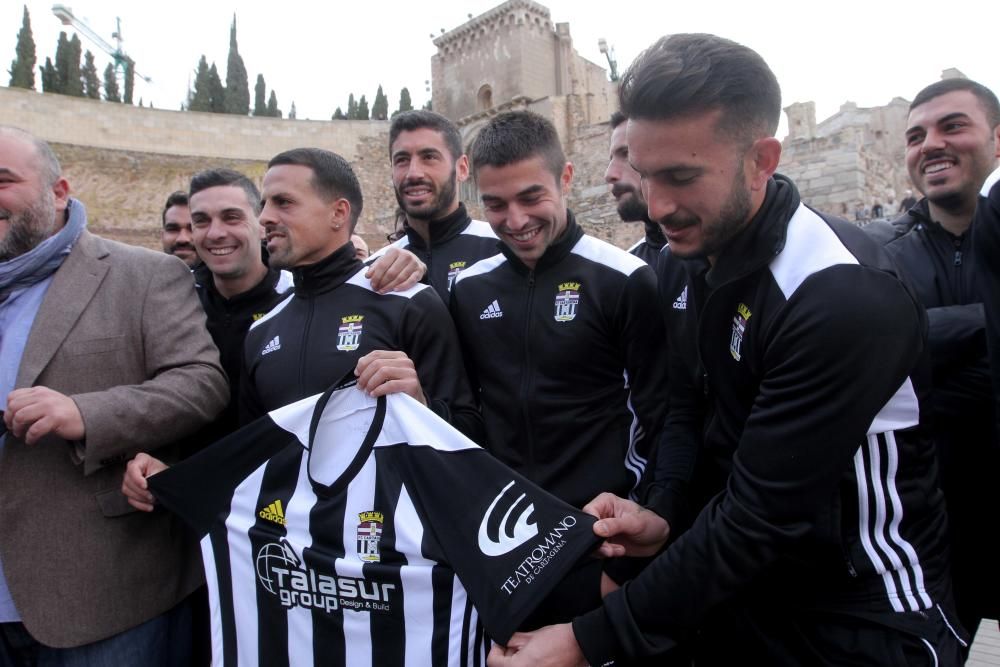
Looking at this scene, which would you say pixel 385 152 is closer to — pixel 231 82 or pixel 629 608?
pixel 231 82

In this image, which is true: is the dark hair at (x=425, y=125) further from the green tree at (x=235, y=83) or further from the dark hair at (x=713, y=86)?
the green tree at (x=235, y=83)

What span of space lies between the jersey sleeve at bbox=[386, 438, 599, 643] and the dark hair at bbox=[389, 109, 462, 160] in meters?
2.77

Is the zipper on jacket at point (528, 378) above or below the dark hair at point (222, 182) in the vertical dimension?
below

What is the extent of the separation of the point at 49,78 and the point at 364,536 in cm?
4346

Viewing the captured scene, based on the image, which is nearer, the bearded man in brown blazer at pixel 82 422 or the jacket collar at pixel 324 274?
the bearded man in brown blazer at pixel 82 422

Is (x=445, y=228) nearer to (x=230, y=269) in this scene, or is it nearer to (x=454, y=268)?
(x=454, y=268)

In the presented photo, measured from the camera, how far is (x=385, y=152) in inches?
1291

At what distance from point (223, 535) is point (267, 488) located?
266mm

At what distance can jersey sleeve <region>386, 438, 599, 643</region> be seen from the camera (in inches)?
78.1

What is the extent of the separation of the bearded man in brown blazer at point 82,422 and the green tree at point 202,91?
139 feet

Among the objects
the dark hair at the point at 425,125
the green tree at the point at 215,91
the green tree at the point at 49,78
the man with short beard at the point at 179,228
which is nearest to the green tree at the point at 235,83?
the green tree at the point at 215,91

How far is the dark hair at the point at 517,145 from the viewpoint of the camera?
2.95 metres

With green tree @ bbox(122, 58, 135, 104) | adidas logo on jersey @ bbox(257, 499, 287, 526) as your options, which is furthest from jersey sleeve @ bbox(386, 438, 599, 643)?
green tree @ bbox(122, 58, 135, 104)

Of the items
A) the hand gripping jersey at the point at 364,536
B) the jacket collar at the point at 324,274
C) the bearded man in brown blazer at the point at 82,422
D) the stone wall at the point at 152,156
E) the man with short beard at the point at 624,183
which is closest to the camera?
the hand gripping jersey at the point at 364,536
